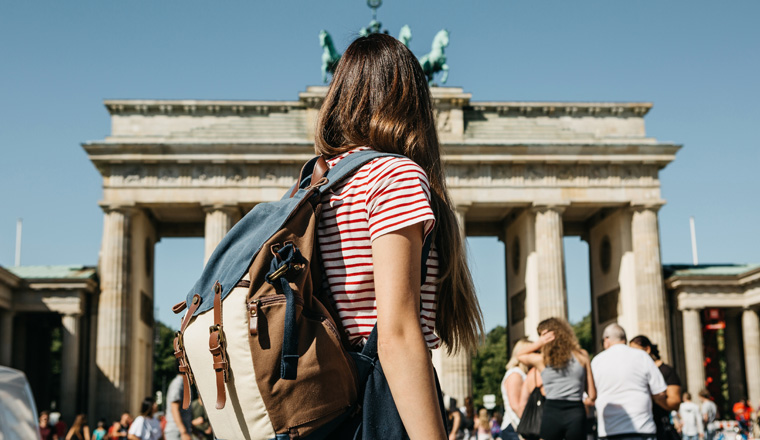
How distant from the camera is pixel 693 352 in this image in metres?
41.5

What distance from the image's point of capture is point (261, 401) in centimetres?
221

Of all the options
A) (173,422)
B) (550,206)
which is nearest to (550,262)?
(550,206)

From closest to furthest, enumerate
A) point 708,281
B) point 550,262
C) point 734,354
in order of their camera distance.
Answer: point 550,262 → point 708,281 → point 734,354

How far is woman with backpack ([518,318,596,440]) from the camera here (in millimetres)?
8273

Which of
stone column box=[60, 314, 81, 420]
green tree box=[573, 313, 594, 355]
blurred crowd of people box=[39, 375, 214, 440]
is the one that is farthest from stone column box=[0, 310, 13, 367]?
green tree box=[573, 313, 594, 355]

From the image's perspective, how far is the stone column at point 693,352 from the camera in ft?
135

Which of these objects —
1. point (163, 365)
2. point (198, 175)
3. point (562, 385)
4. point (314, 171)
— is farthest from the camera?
point (163, 365)

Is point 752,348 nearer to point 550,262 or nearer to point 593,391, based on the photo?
point 550,262

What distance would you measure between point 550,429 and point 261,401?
6555mm

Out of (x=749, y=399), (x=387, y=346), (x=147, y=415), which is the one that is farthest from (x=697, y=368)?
(x=387, y=346)

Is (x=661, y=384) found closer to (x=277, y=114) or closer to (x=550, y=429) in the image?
(x=550, y=429)

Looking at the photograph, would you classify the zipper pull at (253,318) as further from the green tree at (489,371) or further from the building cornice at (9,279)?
the green tree at (489,371)

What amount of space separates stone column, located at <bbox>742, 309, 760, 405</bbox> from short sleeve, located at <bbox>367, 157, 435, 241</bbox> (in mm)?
43388

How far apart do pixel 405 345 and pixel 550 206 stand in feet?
132
